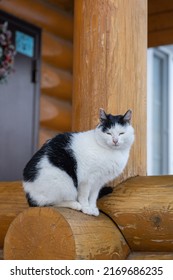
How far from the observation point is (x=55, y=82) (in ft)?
18.1

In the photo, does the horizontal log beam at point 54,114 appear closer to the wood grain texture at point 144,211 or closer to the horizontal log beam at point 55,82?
the horizontal log beam at point 55,82

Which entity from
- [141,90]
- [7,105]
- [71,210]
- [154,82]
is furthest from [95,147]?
[154,82]

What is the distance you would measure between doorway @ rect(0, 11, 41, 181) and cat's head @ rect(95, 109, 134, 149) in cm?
238

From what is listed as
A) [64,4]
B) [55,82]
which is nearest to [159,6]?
[64,4]

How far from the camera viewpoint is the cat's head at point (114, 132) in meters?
2.65

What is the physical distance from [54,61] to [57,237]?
3.28m

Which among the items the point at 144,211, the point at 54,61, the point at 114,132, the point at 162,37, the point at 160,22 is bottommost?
the point at 144,211

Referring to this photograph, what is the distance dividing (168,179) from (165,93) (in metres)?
4.39

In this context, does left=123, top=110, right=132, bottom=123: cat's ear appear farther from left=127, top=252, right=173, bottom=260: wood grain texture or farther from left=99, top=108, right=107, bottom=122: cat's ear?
left=127, top=252, right=173, bottom=260: wood grain texture

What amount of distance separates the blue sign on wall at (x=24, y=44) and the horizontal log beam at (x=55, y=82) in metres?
0.22

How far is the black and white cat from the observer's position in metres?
2.63

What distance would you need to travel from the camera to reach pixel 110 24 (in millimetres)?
3039

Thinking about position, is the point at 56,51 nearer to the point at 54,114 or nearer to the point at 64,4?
the point at 64,4
